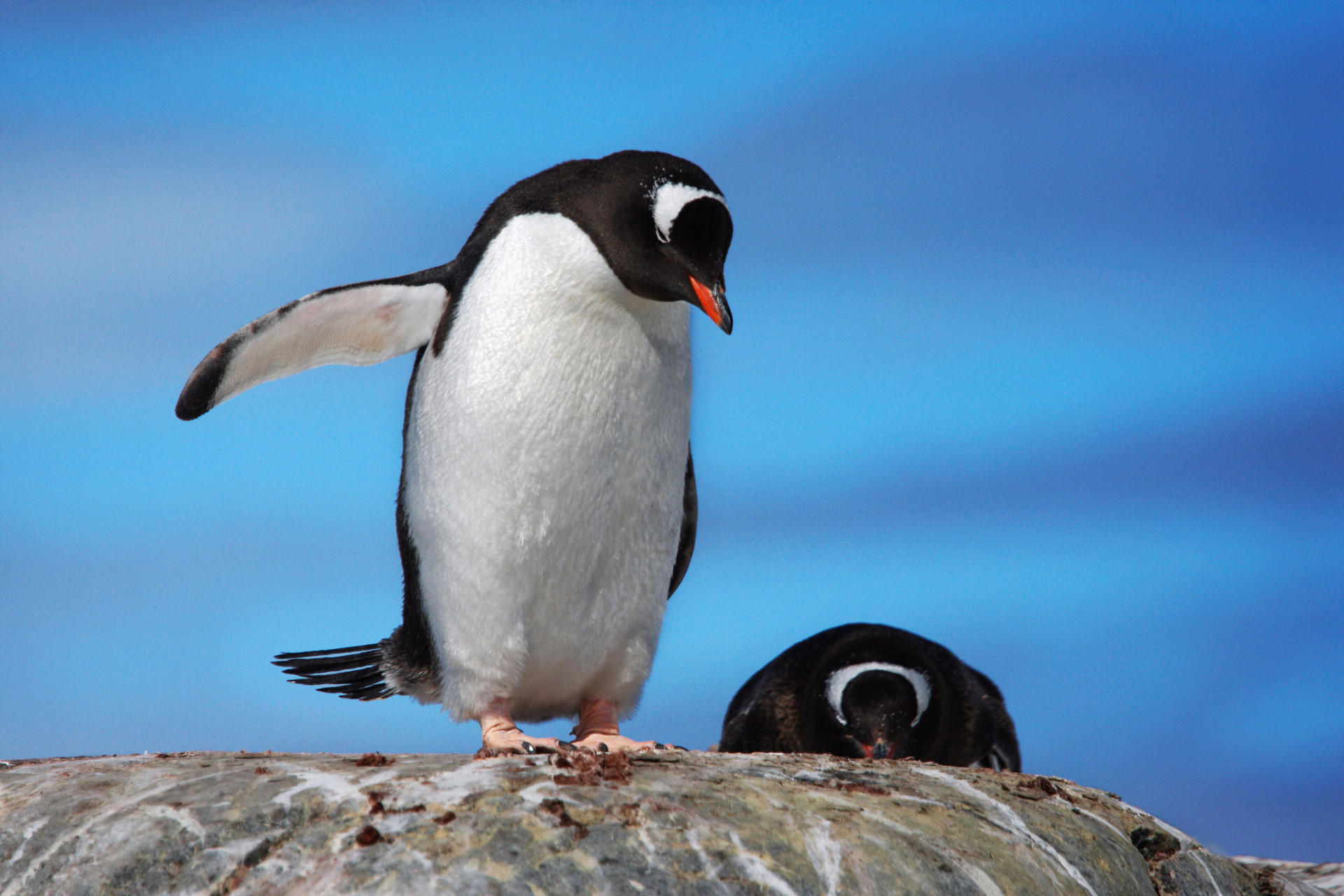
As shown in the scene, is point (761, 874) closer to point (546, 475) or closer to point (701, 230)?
point (546, 475)

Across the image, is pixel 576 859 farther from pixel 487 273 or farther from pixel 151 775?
pixel 487 273

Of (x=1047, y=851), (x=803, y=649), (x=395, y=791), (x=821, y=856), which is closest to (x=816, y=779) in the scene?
(x=821, y=856)

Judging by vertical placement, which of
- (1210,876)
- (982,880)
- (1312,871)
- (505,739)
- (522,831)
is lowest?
(1312,871)

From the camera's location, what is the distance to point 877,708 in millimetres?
4484

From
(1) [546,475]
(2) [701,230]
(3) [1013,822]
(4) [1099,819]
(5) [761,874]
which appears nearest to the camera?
(5) [761,874]

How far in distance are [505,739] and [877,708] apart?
188 centimetres

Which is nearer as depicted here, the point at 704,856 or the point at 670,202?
the point at 704,856

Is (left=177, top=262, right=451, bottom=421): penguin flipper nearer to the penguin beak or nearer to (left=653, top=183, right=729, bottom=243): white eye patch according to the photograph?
(left=653, top=183, right=729, bottom=243): white eye patch

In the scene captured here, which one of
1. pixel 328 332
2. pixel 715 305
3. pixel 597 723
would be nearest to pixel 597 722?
pixel 597 723

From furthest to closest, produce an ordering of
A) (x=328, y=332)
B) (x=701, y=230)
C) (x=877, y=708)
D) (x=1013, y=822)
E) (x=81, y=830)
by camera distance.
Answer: (x=877, y=708) → (x=328, y=332) → (x=701, y=230) → (x=1013, y=822) → (x=81, y=830)

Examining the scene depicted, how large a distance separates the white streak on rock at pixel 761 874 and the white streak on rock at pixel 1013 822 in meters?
0.67

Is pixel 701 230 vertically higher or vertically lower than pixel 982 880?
higher

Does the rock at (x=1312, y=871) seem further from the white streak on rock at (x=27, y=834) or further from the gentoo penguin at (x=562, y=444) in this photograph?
the white streak on rock at (x=27, y=834)

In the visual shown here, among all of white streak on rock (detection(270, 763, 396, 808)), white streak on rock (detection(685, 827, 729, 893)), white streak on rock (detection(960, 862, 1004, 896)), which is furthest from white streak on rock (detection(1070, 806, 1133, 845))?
white streak on rock (detection(270, 763, 396, 808))
